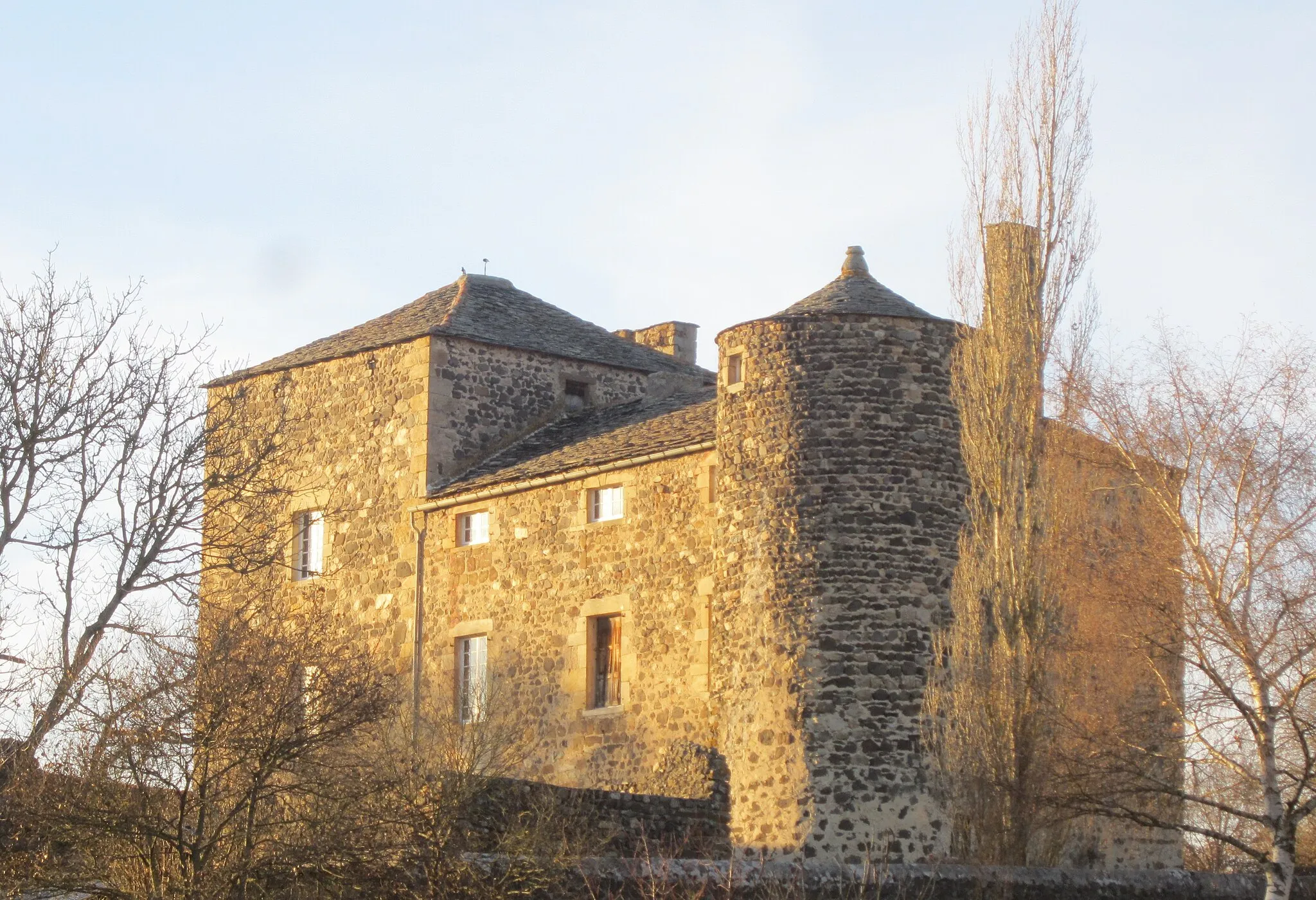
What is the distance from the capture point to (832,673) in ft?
62.4

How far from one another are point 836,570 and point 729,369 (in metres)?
2.75

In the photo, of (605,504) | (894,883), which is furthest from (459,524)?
(894,883)

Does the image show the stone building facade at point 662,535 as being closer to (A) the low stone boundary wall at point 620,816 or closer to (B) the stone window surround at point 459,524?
(B) the stone window surround at point 459,524

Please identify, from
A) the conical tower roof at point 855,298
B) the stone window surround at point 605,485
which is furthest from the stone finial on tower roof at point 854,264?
the stone window surround at point 605,485

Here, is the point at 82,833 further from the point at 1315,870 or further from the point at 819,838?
the point at 1315,870

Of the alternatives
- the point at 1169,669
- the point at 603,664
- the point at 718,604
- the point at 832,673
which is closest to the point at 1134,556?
the point at 1169,669

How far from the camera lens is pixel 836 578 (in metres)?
19.2

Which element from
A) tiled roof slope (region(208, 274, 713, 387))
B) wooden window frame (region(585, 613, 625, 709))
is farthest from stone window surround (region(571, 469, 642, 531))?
tiled roof slope (region(208, 274, 713, 387))

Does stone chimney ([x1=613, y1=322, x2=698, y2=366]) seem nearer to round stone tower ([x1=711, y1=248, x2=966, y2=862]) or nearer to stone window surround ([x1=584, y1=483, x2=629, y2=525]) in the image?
stone window surround ([x1=584, y1=483, x2=629, y2=525])

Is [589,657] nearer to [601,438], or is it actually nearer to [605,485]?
[605,485]

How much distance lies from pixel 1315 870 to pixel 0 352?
48.0 ft

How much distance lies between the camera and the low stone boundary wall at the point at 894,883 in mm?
13125

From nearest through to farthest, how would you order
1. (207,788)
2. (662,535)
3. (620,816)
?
(207,788) → (620,816) → (662,535)

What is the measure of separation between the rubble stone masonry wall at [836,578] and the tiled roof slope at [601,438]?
218 cm
